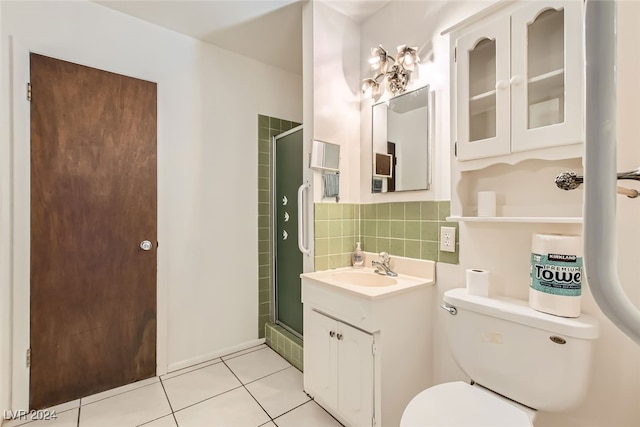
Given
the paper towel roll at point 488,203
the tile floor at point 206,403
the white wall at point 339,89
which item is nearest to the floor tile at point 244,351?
the tile floor at point 206,403

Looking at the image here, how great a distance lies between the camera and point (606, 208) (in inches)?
13.5

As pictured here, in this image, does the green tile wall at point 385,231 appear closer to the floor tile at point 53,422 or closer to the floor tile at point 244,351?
the floor tile at point 244,351

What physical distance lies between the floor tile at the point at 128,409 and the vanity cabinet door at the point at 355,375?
3.38 ft

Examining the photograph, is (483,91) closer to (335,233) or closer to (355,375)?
(335,233)

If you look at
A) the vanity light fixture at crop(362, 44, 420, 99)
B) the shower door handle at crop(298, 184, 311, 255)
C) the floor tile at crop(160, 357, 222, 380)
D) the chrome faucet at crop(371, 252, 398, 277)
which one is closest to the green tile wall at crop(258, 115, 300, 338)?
the floor tile at crop(160, 357, 222, 380)

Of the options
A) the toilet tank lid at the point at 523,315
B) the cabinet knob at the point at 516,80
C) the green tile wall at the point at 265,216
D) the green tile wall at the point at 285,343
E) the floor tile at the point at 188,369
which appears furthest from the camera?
the green tile wall at the point at 265,216

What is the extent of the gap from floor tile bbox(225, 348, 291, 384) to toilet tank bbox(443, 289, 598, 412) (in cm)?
137

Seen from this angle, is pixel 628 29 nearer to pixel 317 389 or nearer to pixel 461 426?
pixel 461 426

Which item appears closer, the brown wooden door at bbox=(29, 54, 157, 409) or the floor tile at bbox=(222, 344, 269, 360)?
the brown wooden door at bbox=(29, 54, 157, 409)

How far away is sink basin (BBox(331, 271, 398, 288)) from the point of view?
175 cm

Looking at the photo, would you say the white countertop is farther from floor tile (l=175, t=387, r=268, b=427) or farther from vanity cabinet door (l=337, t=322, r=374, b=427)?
floor tile (l=175, t=387, r=268, b=427)

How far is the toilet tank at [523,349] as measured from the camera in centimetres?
99

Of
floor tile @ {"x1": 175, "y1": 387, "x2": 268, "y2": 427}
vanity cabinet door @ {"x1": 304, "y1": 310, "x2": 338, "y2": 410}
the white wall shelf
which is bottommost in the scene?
floor tile @ {"x1": 175, "y1": 387, "x2": 268, "y2": 427}

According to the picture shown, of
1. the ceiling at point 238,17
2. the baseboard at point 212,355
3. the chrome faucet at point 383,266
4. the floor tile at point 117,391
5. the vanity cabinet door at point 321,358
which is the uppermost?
the ceiling at point 238,17
